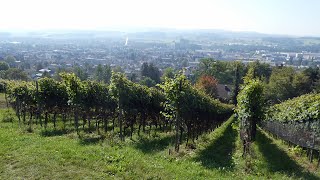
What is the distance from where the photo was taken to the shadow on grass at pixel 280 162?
13453 mm

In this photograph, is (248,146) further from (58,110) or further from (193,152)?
(58,110)

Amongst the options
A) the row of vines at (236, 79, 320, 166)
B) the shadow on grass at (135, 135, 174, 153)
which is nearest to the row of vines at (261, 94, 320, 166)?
the row of vines at (236, 79, 320, 166)

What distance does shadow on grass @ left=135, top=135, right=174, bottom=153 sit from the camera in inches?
691

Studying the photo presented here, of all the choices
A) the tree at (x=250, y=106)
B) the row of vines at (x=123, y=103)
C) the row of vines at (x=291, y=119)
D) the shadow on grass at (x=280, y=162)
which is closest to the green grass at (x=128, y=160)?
the shadow on grass at (x=280, y=162)

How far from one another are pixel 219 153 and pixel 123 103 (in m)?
7.20

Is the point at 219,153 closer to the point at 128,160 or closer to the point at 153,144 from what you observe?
the point at 153,144

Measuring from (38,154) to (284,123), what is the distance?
1690cm

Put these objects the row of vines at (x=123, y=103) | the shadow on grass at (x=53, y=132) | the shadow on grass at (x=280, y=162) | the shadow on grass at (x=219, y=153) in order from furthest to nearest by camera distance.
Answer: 1. the shadow on grass at (x=53, y=132)
2. the row of vines at (x=123, y=103)
3. the shadow on grass at (x=219, y=153)
4. the shadow on grass at (x=280, y=162)

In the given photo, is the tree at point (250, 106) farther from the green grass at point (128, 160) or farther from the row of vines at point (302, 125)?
the row of vines at point (302, 125)

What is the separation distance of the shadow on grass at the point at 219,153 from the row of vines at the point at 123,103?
1606mm

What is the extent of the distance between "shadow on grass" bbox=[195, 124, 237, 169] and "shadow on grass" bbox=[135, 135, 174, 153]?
2441mm

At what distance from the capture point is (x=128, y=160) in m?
14.3

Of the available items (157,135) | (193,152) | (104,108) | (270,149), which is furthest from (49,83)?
(270,149)

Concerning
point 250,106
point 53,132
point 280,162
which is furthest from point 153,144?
point 53,132
